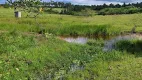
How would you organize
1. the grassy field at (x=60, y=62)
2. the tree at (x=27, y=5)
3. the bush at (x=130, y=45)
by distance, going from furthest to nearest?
the bush at (x=130, y=45)
the grassy field at (x=60, y=62)
the tree at (x=27, y=5)

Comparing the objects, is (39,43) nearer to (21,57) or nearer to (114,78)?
(21,57)

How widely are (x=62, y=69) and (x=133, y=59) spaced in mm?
4318

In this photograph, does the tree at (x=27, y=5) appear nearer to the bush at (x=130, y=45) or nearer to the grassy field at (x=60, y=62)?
the grassy field at (x=60, y=62)

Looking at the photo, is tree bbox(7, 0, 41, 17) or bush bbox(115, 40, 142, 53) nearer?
tree bbox(7, 0, 41, 17)

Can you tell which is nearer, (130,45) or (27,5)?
(27,5)

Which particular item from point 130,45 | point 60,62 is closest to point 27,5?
point 60,62

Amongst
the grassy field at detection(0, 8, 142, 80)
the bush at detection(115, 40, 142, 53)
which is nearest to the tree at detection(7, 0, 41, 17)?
the grassy field at detection(0, 8, 142, 80)

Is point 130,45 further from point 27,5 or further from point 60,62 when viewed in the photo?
point 27,5

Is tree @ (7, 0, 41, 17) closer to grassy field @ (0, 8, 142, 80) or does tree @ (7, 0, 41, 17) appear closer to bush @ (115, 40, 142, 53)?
grassy field @ (0, 8, 142, 80)

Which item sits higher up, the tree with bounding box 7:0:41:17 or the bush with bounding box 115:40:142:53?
the tree with bounding box 7:0:41:17

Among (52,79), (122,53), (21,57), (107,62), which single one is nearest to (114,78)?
(52,79)

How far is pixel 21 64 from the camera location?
14.4 meters

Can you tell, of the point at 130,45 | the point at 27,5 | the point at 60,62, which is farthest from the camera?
the point at 130,45

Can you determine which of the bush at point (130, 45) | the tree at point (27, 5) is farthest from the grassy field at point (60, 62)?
the tree at point (27, 5)
